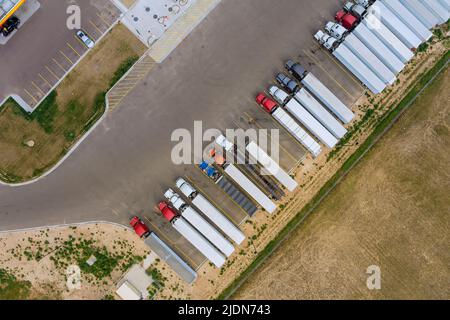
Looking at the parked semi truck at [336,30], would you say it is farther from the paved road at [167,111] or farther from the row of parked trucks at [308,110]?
the paved road at [167,111]

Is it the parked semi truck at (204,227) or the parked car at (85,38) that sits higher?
the parked car at (85,38)

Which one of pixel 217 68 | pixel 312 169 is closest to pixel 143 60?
pixel 217 68

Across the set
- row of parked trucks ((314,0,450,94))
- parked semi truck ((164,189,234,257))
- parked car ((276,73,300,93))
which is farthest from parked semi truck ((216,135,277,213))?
row of parked trucks ((314,0,450,94))

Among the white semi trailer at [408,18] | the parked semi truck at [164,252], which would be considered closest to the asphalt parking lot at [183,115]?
the parked semi truck at [164,252]

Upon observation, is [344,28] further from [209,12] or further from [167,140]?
[167,140]

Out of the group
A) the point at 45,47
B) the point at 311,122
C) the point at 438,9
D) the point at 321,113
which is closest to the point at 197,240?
the point at 311,122

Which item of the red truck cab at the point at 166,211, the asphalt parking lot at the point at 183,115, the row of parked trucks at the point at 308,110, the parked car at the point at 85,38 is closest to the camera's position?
the red truck cab at the point at 166,211

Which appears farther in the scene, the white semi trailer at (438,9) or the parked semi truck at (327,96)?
the white semi trailer at (438,9)
